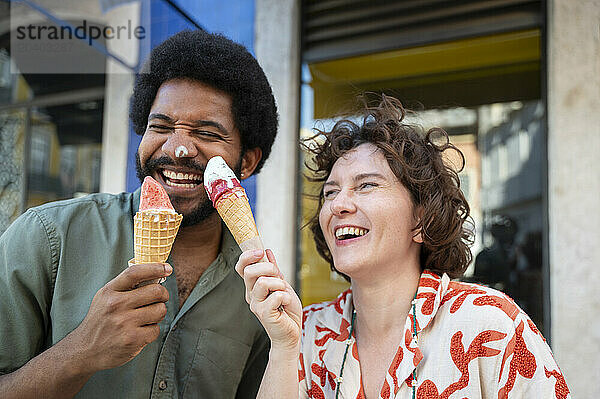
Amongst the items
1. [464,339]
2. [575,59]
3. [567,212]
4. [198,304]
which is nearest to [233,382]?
[198,304]

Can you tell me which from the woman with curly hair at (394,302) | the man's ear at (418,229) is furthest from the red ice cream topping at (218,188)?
the man's ear at (418,229)

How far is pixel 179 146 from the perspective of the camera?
221 centimetres

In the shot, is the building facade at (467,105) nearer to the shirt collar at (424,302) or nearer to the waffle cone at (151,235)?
the shirt collar at (424,302)

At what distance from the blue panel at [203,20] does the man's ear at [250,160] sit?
7.68 ft

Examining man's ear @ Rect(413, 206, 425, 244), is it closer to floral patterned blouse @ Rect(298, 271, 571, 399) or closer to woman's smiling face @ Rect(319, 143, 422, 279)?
woman's smiling face @ Rect(319, 143, 422, 279)

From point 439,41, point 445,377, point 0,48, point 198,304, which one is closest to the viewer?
point 445,377

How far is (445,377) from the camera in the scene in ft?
7.07

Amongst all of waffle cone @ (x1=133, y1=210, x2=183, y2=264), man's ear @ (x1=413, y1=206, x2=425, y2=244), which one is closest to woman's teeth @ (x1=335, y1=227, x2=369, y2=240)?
man's ear @ (x1=413, y1=206, x2=425, y2=244)

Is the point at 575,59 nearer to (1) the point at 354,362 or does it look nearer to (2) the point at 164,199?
(1) the point at 354,362

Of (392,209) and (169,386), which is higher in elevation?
(392,209)

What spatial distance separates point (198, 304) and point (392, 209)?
975 mm

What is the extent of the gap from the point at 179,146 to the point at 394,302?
1194mm

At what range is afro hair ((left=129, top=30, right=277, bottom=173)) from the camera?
8.04 feet

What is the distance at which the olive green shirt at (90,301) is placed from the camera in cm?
205
